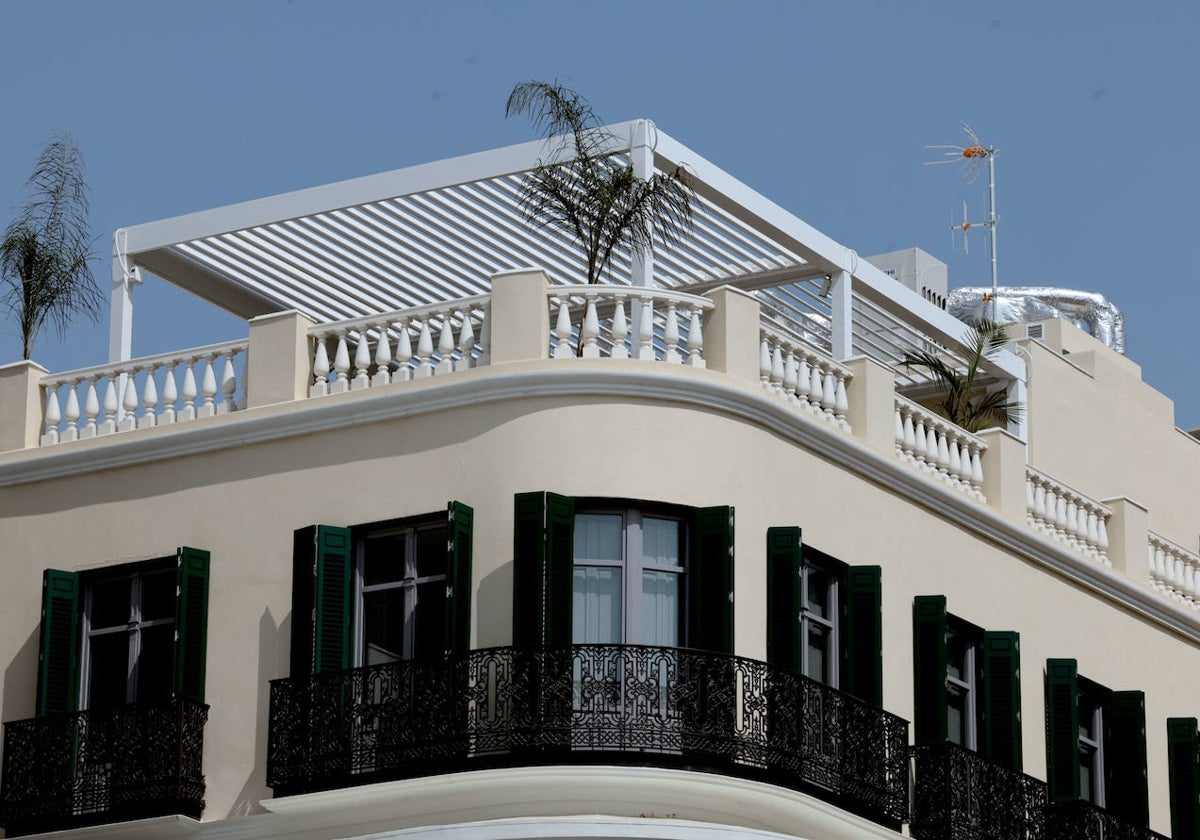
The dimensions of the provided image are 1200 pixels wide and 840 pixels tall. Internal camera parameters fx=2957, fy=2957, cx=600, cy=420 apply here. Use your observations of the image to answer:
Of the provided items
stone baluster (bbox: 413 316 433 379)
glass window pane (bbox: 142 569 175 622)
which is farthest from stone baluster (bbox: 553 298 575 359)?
glass window pane (bbox: 142 569 175 622)

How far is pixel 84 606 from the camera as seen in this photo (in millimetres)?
27719

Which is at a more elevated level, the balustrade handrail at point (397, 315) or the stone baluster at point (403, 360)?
the balustrade handrail at point (397, 315)

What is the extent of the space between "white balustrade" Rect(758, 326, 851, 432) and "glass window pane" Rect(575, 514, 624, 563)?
2089mm

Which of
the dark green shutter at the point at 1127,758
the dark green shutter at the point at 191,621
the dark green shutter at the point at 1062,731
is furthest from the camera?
the dark green shutter at the point at 1127,758

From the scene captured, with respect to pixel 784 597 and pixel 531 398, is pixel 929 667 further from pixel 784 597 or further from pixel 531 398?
pixel 531 398

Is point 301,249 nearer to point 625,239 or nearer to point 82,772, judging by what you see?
point 625,239

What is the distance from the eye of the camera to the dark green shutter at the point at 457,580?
25266 millimetres

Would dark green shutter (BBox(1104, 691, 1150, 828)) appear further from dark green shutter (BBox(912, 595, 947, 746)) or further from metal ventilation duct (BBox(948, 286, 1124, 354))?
metal ventilation duct (BBox(948, 286, 1124, 354))

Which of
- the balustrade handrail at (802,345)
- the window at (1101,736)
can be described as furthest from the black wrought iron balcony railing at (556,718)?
the window at (1101,736)

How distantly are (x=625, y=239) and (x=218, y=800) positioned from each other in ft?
21.0

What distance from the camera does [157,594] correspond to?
1084 inches

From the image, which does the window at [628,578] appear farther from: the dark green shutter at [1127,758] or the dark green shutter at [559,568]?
the dark green shutter at [1127,758]

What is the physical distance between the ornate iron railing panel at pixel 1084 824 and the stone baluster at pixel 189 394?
918cm

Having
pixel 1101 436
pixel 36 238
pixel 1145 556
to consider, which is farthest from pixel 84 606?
pixel 1101 436
